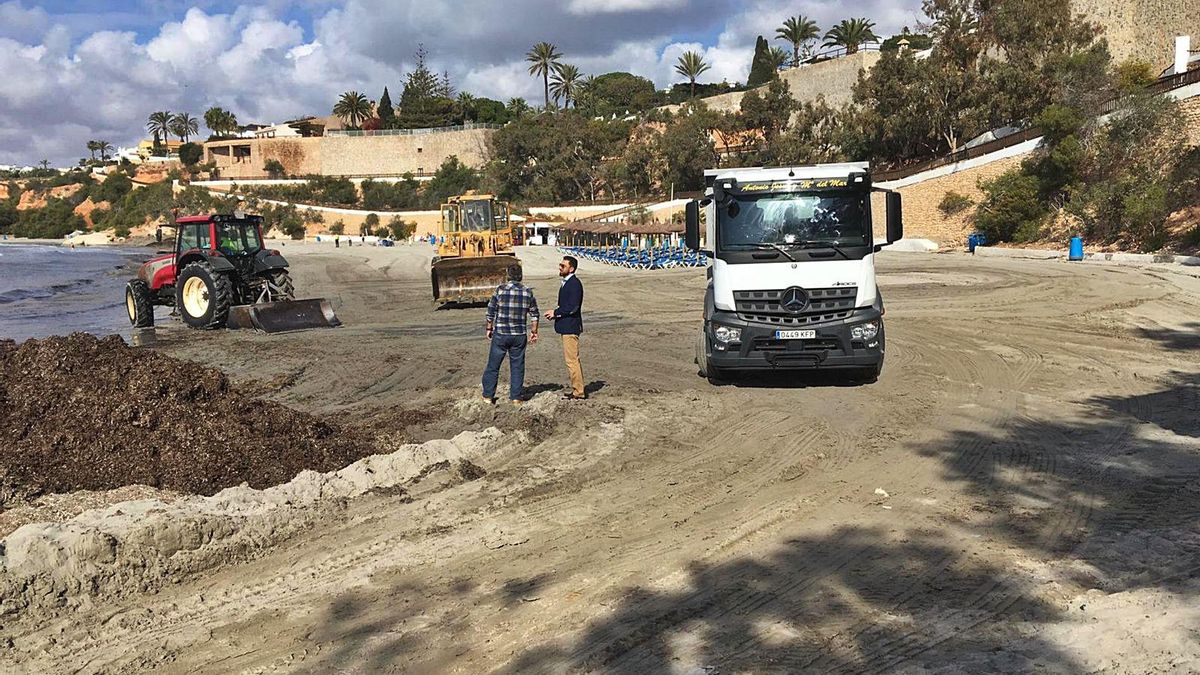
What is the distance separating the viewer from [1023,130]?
146ft

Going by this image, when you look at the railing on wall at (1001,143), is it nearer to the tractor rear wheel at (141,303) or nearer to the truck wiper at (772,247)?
the truck wiper at (772,247)

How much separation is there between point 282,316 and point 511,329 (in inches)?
365

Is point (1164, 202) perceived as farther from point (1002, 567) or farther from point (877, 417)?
point (1002, 567)

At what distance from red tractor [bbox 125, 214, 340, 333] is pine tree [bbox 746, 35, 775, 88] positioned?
262 feet

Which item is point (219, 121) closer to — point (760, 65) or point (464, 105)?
point (464, 105)

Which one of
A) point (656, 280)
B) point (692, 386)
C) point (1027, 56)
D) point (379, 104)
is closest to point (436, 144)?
point (379, 104)

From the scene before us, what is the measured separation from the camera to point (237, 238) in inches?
719

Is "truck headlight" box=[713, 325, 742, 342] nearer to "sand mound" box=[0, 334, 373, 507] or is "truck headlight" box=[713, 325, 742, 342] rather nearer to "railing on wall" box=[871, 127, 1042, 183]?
"sand mound" box=[0, 334, 373, 507]

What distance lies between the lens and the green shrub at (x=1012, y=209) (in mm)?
38625

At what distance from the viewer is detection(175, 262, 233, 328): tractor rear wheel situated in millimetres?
17109

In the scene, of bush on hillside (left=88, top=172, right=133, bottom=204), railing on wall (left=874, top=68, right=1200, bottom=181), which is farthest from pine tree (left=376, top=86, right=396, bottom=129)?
railing on wall (left=874, top=68, right=1200, bottom=181)

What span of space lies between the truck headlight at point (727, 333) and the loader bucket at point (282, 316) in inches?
396

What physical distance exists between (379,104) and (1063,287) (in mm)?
114532

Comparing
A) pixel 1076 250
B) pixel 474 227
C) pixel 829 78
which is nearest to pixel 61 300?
pixel 474 227
